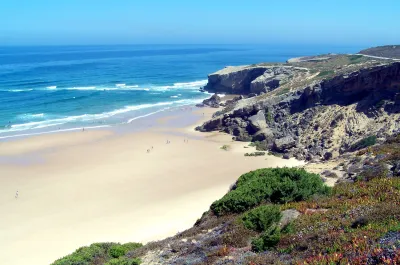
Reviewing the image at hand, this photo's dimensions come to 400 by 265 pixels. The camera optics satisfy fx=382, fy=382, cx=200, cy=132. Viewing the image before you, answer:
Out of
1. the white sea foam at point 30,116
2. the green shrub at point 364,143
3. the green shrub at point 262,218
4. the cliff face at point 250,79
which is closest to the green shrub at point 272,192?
the green shrub at point 262,218

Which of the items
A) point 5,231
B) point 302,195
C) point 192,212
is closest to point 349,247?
point 302,195

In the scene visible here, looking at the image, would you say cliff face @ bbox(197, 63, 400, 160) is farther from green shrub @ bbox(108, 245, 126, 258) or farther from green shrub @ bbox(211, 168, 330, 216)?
green shrub @ bbox(108, 245, 126, 258)

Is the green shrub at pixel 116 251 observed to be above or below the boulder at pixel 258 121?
above

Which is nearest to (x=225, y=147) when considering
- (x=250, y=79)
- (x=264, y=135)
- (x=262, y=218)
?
(x=264, y=135)

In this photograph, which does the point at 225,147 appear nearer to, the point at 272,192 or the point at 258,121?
the point at 258,121

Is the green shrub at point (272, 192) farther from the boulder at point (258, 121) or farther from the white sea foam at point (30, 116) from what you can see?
the white sea foam at point (30, 116)
